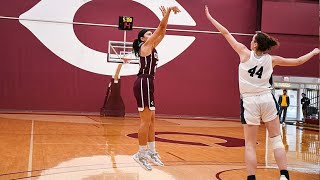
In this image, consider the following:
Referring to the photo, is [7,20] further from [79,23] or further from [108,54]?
[108,54]

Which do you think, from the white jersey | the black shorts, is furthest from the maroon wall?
the white jersey

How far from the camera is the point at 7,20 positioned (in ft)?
54.7

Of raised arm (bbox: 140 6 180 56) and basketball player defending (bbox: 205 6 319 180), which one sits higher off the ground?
raised arm (bbox: 140 6 180 56)

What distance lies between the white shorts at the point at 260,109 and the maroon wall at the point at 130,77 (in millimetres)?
13535

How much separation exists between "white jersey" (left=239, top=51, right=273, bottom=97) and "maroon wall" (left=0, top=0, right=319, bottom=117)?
13.5m

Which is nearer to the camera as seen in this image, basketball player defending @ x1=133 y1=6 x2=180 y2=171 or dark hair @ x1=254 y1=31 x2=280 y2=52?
dark hair @ x1=254 y1=31 x2=280 y2=52

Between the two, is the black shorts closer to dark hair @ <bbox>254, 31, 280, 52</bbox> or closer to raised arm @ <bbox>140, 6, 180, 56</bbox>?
raised arm @ <bbox>140, 6, 180, 56</bbox>

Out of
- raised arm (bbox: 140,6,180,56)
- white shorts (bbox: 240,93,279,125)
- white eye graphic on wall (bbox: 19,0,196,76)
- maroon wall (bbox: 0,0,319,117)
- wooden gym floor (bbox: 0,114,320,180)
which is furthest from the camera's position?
white eye graphic on wall (bbox: 19,0,196,76)

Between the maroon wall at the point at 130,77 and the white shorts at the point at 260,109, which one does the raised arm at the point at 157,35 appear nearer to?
the white shorts at the point at 260,109

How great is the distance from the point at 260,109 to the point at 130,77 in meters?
13.6

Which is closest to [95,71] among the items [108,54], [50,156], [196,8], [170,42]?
[108,54]

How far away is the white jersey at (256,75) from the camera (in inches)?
166

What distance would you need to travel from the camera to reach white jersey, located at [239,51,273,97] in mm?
4215

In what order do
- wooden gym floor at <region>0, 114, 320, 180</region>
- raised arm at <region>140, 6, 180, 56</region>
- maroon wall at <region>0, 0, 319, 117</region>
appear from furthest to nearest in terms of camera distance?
maroon wall at <region>0, 0, 319, 117</region> → wooden gym floor at <region>0, 114, 320, 180</region> → raised arm at <region>140, 6, 180, 56</region>
